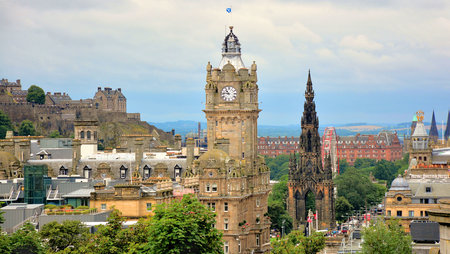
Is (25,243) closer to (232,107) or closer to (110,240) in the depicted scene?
(110,240)

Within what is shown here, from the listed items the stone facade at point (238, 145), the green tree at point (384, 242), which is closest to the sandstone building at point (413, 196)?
the stone facade at point (238, 145)

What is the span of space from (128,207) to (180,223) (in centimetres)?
2958

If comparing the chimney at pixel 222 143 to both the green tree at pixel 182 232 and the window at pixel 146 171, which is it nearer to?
the window at pixel 146 171

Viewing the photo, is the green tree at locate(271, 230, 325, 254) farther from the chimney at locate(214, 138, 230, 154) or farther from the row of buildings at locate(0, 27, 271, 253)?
the chimney at locate(214, 138, 230, 154)

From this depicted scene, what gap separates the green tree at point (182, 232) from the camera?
8500 cm

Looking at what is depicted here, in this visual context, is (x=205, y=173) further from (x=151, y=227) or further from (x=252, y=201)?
(x=151, y=227)

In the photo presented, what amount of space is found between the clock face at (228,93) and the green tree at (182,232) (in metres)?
47.3

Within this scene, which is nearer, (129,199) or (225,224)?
(129,199)

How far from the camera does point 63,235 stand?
97.4 metres

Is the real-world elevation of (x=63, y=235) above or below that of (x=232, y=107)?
below

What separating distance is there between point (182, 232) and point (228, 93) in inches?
2137

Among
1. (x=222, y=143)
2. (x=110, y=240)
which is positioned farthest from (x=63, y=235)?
(x=222, y=143)

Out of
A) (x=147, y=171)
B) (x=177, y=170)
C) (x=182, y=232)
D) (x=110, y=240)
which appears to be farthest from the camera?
(x=147, y=171)

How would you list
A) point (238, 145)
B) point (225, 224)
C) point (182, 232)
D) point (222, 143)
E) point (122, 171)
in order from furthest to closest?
1. point (122, 171)
2. point (238, 145)
3. point (222, 143)
4. point (225, 224)
5. point (182, 232)
